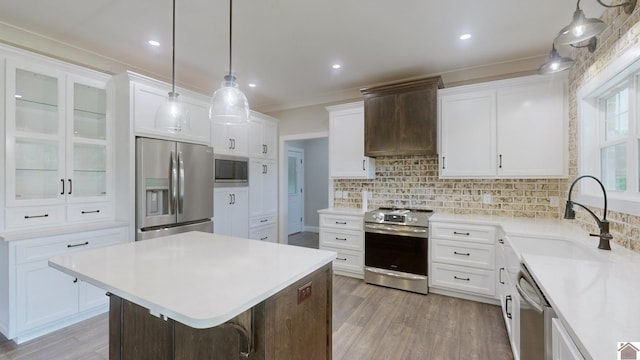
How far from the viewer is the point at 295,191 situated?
6.81 metres

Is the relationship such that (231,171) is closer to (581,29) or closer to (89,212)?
(89,212)

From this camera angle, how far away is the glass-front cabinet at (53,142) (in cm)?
234

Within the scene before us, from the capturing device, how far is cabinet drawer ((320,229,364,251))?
3.61 m

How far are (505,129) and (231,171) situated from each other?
3459 mm

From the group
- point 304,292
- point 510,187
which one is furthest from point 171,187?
point 510,187

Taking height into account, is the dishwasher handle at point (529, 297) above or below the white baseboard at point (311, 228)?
above

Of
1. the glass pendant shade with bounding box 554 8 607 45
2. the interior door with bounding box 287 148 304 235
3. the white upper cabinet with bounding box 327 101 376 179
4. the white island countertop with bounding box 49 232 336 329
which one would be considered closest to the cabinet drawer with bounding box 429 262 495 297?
the white upper cabinet with bounding box 327 101 376 179

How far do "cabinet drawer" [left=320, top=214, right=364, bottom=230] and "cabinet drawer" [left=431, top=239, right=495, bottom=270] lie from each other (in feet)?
3.04

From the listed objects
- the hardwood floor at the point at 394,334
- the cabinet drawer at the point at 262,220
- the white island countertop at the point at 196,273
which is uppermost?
the white island countertop at the point at 196,273

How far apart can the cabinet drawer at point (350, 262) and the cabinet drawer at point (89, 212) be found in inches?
106

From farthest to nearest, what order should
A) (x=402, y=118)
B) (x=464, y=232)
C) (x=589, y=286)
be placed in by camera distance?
(x=402, y=118), (x=464, y=232), (x=589, y=286)

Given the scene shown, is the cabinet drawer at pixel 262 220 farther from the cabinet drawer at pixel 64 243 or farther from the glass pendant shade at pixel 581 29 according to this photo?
the glass pendant shade at pixel 581 29

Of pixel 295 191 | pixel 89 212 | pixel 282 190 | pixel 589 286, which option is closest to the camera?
pixel 589 286

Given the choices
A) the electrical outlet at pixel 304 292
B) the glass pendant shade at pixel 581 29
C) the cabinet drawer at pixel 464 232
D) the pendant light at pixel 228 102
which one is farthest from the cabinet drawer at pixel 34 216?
the glass pendant shade at pixel 581 29
